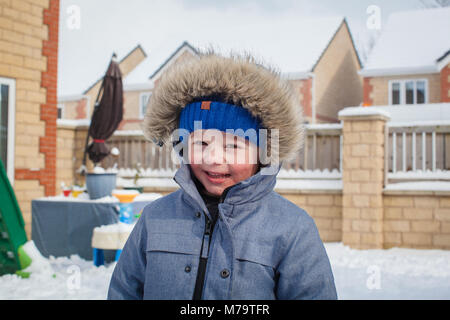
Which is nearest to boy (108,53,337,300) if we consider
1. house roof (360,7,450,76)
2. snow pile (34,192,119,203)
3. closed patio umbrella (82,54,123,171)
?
snow pile (34,192,119,203)

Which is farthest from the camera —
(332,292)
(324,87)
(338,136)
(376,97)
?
(324,87)

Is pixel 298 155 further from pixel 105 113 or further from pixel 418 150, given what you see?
pixel 105 113

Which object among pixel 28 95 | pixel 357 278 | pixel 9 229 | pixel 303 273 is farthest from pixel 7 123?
pixel 303 273

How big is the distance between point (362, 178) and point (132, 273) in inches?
217

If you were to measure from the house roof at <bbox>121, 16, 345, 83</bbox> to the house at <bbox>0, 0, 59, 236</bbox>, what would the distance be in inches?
434

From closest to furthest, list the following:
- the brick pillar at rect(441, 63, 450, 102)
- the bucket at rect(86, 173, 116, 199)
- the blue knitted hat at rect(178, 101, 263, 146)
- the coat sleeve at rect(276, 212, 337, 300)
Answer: the coat sleeve at rect(276, 212, 337, 300), the blue knitted hat at rect(178, 101, 263, 146), the bucket at rect(86, 173, 116, 199), the brick pillar at rect(441, 63, 450, 102)

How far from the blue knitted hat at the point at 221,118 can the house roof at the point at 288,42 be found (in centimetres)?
1543

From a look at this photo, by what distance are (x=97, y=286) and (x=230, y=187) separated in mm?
3553

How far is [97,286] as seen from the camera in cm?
439

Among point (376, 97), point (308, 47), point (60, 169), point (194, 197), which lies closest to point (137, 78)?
point (308, 47)

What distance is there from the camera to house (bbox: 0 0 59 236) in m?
6.21

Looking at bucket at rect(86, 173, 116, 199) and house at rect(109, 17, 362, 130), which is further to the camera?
house at rect(109, 17, 362, 130)

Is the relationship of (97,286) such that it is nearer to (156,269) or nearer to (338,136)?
(156,269)

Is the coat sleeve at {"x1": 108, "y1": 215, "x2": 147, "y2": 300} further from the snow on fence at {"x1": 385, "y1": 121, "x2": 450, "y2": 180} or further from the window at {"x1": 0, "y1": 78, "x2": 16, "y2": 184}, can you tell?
the snow on fence at {"x1": 385, "y1": 121, "x2": 450, "y2": 180}
